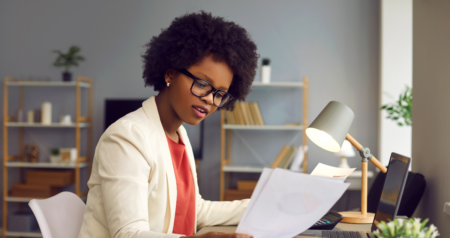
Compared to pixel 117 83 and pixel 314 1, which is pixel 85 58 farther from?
pixel 314 1

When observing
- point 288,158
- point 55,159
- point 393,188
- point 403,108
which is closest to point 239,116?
point 288,158

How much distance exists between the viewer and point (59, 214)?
1226mm

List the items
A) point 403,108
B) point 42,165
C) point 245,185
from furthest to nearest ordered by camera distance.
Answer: point 42,165, point 245,185, point 403,108

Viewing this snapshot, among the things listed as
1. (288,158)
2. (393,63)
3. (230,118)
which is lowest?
(288,158)

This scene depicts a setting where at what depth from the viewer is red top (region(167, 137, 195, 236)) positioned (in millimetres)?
1174

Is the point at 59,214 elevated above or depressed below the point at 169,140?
below

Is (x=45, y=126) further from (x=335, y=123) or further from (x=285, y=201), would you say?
(x=285, y=201)

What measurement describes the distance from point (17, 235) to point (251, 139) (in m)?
2.43

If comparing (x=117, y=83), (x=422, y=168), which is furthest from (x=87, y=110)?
(x=422, y=168)

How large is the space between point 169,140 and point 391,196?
68 cm

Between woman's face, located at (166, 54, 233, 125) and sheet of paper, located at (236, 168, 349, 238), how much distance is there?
1.55ft

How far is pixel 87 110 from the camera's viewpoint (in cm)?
387

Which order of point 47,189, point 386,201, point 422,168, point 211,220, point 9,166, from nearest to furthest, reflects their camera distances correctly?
point 386,201 < point 211,220 < point 422,168 < point 47,189 < point 9,166

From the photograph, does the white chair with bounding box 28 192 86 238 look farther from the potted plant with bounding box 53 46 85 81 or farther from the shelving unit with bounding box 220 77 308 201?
the potted plant with bounding box 53 46 85 81
